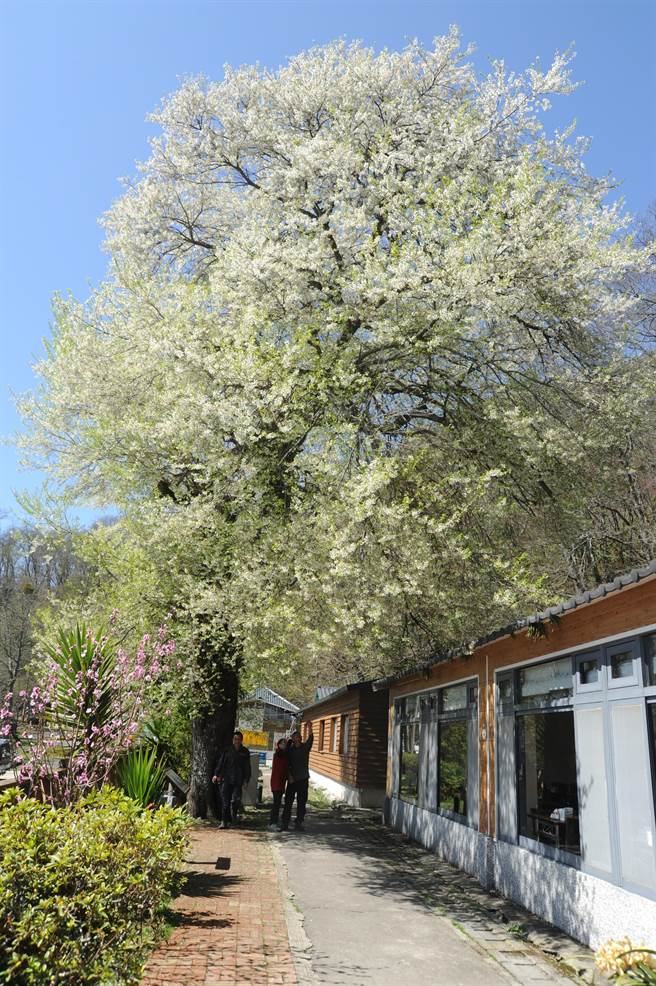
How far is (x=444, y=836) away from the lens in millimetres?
11047

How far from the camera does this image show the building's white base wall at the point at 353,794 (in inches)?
752

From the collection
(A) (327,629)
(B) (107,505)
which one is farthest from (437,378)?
(B) (107,505)

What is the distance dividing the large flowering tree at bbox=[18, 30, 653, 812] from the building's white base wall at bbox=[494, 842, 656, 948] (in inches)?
131

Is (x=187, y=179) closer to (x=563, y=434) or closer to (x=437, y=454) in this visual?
(x=437, y=454)

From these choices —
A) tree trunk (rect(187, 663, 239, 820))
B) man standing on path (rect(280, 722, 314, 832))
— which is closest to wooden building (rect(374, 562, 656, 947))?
man standing on path (rect(280, 722, 314, 832))

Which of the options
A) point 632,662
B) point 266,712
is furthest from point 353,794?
point 266,712

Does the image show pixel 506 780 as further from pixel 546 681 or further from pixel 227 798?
pixel 227 798

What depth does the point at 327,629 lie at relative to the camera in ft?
34.7

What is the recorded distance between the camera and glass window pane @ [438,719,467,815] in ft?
34.2

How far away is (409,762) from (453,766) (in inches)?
121

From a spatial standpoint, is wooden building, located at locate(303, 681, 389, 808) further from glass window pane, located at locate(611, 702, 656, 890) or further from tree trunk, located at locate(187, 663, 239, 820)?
glass window pane, located at locate(611, 702, 656, 890)

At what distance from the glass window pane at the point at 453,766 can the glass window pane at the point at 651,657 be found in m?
5.07

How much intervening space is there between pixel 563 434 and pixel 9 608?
1830 inches

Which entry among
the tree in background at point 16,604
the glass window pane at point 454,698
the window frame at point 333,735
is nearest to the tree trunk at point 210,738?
the glass window pane at point 454,698
